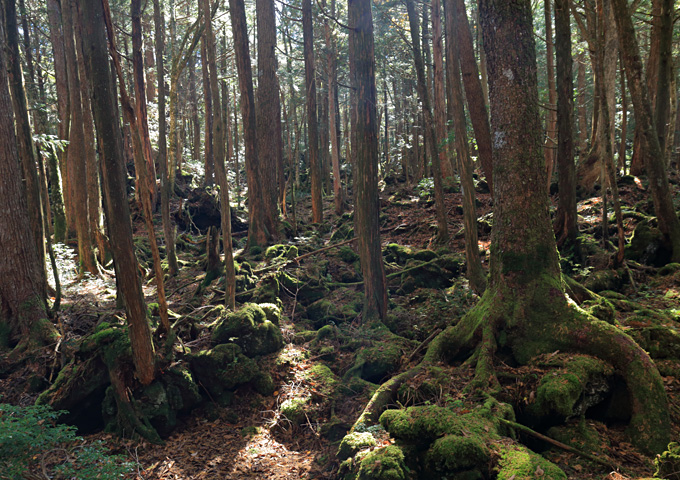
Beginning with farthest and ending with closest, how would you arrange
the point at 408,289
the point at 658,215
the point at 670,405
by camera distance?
the point at 408,289
the point at 658,215
the point at 670,405

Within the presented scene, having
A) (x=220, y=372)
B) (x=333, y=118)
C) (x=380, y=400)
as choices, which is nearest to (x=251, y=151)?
(x=220, y=372)

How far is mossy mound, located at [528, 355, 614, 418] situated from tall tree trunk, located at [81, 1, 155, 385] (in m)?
4.88

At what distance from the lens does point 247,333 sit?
23.5 feet

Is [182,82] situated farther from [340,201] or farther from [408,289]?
[408,289]

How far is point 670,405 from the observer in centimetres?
434

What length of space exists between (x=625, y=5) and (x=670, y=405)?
7331 millimetres

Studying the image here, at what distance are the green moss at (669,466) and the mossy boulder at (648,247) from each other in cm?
630

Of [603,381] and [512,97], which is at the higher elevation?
[512,97]

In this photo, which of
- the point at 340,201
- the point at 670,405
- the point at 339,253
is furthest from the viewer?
the point at 340,201

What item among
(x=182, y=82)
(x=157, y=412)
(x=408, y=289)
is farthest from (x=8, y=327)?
(x=182, y=82)

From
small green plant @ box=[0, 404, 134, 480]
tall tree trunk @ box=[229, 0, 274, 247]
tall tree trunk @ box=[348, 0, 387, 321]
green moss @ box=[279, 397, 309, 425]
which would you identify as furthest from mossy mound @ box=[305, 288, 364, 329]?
small green plant @ box=[0, 404, 134, 480]

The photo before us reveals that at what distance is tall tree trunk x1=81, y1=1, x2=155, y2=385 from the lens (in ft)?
17.5

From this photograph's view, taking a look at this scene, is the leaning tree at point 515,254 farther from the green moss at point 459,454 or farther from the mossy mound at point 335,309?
the mossy mound at point 335,309

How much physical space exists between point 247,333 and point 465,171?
191 inches
